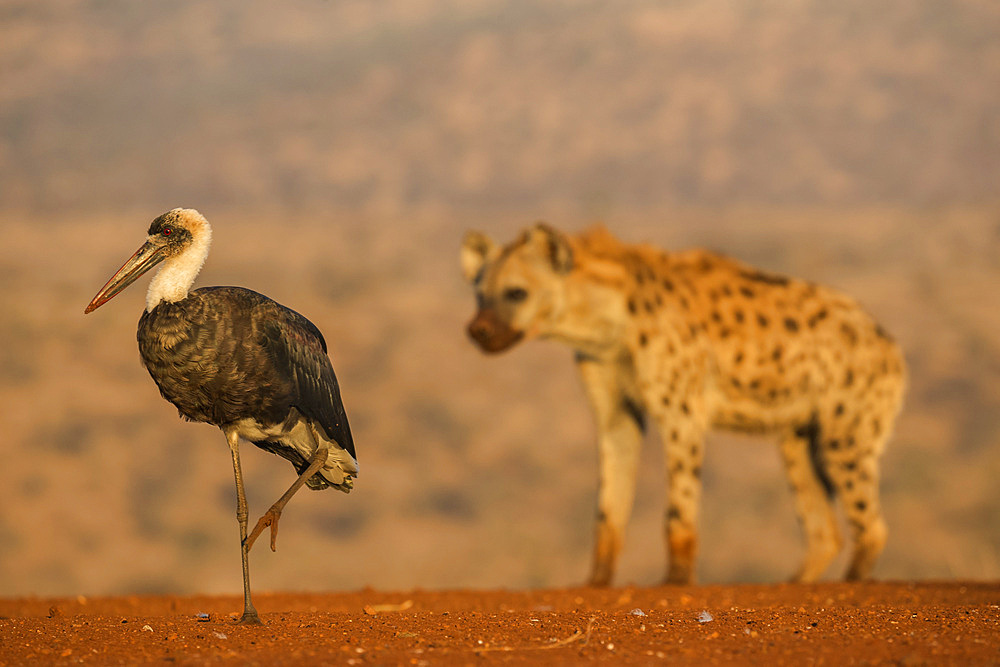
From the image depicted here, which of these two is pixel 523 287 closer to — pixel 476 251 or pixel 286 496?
pixel 476 251

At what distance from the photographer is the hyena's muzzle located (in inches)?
328

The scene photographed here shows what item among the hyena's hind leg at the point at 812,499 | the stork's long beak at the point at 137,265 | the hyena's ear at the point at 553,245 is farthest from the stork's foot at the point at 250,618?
the hyena's hind leg at the point at 812,499

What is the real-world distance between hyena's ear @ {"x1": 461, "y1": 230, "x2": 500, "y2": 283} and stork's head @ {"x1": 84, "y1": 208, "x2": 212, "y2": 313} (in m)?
3.67

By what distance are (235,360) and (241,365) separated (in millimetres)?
33

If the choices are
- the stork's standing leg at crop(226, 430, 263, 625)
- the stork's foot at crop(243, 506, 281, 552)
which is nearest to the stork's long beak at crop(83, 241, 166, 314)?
the stork's standing leg at crop(226, 430, 263, 625)

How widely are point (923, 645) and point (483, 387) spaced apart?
15333 mm

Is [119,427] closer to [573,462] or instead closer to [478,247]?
[573,462]

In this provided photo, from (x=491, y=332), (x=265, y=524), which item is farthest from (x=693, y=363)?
(x=265, y=524)

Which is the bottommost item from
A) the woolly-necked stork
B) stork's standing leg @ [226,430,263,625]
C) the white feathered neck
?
stork's standing leg @ [226,430,263,625]

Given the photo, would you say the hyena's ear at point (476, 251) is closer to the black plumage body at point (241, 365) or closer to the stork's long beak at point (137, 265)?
the black plumage body at point (241, 365)

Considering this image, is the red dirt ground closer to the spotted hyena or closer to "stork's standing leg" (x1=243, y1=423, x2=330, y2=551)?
"stork's standing leg" (x1=243, y1=423, x2=330, y2=551)

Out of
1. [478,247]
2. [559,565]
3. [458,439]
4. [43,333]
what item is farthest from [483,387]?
[478,247]

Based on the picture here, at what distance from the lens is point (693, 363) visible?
8422 mm

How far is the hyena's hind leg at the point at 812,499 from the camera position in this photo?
9.02m
